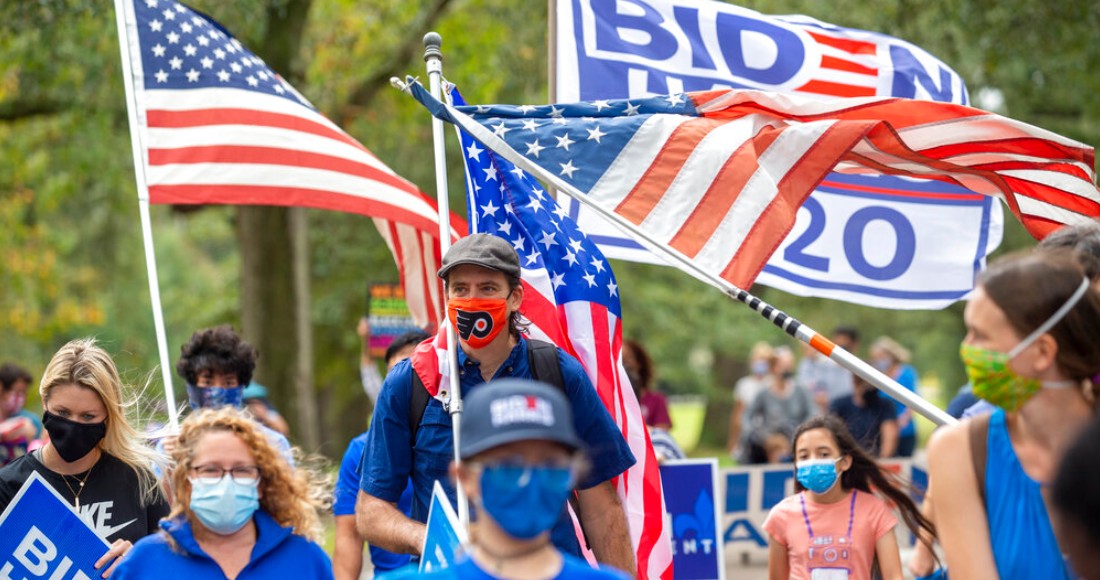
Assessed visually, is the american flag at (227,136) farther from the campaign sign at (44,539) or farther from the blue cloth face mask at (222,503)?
the blue cloth face mask at (222,503)

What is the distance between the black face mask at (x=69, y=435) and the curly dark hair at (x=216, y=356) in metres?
1.69

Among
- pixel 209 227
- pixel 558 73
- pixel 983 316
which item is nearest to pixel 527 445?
pixel 983 316

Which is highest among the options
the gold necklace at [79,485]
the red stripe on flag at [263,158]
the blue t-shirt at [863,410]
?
the red stripe on flag at [263,158]

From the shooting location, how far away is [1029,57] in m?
16.7

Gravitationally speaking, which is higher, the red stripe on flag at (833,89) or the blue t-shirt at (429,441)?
the red stripe on flag at (833,89)

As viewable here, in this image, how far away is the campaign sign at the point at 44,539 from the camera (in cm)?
481

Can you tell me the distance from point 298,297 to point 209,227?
10.2 m

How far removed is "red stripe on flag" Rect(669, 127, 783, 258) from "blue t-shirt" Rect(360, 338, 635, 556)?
98 cm

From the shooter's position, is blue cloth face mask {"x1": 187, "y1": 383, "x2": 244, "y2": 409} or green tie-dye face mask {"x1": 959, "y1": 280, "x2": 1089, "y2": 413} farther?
blue cloth face mask {"x1": 187, "y1": 383, "x2": 244, "y2": 409}

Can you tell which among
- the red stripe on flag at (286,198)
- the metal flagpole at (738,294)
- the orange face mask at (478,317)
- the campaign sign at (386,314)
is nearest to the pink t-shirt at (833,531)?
the metal flagpole at (738,294)

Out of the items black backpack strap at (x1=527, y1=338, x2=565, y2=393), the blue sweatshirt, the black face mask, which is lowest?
the blue sweatshirt

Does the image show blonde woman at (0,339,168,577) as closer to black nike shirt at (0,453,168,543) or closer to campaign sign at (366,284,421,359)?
black nike shirt at (0,453,168,543)

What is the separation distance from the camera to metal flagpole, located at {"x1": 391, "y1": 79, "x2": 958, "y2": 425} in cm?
490

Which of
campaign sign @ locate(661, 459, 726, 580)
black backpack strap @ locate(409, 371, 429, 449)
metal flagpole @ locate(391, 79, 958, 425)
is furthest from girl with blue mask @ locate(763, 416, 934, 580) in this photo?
black backpack strap @ locate(409, 371, 429, 449)
